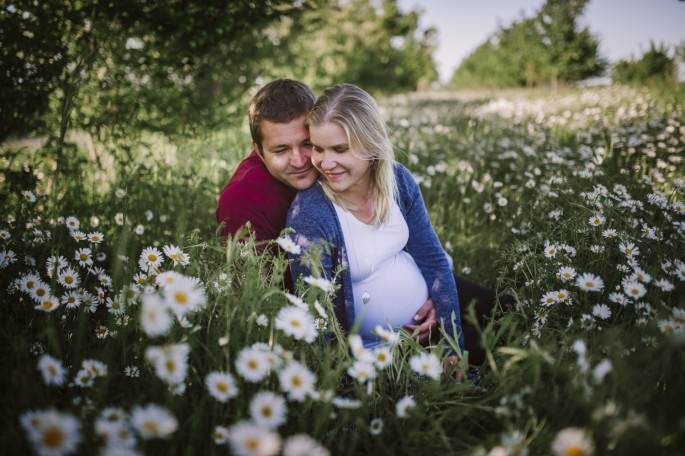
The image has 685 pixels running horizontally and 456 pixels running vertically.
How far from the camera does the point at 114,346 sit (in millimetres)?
1289

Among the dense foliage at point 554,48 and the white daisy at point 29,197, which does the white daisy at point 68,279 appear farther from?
the dense foliage at point 554,48

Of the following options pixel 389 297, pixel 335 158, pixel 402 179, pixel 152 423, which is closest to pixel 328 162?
pixel 335 158

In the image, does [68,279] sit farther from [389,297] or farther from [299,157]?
[389,297]

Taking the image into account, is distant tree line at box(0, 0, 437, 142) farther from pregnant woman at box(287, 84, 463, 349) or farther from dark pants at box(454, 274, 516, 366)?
dark pants at box(454, 274, 516, 366)

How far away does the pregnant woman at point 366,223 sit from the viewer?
76.4 inches

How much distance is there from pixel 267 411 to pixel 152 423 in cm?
26

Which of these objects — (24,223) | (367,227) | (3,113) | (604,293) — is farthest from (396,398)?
(3,113)

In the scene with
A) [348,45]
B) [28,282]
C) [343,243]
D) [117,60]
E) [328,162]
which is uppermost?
[348,45]

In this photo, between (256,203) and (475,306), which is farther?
(475,306)

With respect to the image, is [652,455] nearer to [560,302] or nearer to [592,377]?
[592,377]

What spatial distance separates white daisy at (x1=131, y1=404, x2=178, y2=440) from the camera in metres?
0.85

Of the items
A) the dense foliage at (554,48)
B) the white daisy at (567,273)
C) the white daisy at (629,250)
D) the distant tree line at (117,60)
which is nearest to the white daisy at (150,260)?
the distant tree line at (117,60)

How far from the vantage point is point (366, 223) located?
2164mm

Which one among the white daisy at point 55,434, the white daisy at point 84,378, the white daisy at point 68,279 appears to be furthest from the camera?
the white daisy at point 68,279
